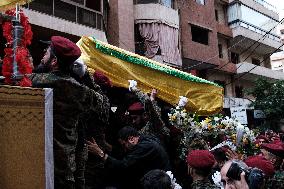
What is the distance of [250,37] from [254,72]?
273cm

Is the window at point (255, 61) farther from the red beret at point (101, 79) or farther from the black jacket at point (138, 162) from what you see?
the black jacket at point (138, 162)

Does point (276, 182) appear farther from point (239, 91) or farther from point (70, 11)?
point (239, 91)

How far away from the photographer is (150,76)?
5.50 meters

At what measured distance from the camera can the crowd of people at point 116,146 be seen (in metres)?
2.88

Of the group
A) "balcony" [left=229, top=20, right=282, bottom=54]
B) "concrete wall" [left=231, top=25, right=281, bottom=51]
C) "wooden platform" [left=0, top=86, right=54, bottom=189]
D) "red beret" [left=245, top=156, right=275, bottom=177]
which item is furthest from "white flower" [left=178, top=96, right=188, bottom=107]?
"concrete wall" [left=231, top=25, right=281, bottom=51]

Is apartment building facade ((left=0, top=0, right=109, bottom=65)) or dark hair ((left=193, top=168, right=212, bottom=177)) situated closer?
dark hair ((left=193, top=168, right=212, bottom=177))

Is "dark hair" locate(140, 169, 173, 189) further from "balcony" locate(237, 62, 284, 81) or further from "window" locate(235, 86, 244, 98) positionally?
"window" locate(235, 86, 244, 98)

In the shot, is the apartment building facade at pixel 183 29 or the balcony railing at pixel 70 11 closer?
the balcony railing at pixel 70 11

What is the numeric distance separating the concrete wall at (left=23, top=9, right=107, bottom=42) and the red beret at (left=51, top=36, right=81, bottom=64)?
932 cm

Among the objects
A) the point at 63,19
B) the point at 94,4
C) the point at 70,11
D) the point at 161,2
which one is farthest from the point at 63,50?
the point at 161,2

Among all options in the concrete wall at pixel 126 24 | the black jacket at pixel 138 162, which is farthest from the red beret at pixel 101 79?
the concrete wall at pixel 126 24

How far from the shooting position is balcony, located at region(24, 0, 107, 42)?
39.9 feet

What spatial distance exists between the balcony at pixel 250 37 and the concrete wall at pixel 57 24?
15.9m

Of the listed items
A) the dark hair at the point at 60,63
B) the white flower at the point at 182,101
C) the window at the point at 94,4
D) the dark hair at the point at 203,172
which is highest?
the window at the point at 94,4
